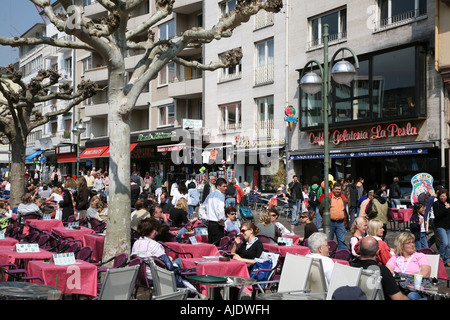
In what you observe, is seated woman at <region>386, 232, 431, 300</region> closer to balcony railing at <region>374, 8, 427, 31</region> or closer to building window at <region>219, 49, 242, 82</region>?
balcony railing at <region>374, 8, 427, 31</region>

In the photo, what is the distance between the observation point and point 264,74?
3031 centimetres

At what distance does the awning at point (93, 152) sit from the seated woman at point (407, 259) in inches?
1491

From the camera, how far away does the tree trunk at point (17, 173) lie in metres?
19.6

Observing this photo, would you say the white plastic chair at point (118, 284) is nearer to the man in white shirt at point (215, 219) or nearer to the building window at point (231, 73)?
the man in white shirt at point (215, 219)

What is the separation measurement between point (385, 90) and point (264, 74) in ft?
28.4

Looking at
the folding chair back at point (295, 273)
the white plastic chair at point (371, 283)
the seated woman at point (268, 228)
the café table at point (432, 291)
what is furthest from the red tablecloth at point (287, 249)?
the white plastic chair at point (371, 283)

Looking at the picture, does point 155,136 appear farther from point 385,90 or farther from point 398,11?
point 398,11

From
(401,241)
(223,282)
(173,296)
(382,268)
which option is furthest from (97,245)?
(173,296)

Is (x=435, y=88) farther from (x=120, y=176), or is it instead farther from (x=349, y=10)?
(x=120, y=176)

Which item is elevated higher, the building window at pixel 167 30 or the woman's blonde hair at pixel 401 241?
the building window at pixel 167 30

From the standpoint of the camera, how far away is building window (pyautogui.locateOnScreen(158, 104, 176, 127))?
37653 millimetres

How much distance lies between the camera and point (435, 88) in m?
21.2

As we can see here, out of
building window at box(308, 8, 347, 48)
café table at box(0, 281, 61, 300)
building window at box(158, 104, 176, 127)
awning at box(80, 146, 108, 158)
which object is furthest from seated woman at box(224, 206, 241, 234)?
awning at box(80, 146, 108, 158)
